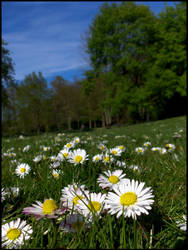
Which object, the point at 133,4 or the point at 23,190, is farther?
the point at 133,4

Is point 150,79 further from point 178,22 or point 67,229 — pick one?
point 67,229

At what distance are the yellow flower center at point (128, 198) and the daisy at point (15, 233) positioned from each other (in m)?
0.47

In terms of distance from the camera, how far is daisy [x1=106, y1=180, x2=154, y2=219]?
0.98 m

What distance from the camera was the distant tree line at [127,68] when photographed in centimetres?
2717

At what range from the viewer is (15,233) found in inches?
38.9

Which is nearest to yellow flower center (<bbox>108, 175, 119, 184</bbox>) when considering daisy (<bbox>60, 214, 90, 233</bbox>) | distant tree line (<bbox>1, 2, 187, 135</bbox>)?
daisy (<bbox>60, 214, 90, 233</bbox>)

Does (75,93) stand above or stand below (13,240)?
above

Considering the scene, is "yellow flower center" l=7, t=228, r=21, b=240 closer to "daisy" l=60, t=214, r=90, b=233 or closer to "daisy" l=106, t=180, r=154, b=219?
"daisy" l=60, t=214, r=90, b=233

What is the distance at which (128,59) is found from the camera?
2912cm

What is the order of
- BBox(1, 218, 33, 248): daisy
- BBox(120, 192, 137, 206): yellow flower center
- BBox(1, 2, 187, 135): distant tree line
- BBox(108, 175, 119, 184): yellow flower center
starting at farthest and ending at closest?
BBox(1, 2, 187, 135): distant tree line < BBox(108, 175, 119, 184): yellow flower center < BBox(120, 192, 137, 206): yellow flower center < BBox(1, 218, 33, 248): daisy

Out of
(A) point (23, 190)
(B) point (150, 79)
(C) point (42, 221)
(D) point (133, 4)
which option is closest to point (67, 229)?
(C) point (42, 221)

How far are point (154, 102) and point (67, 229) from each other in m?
29.7

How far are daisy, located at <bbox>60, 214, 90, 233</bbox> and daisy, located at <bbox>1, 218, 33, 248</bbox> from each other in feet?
0.54

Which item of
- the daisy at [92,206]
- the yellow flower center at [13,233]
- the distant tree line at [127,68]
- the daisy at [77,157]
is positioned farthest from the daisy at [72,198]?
the distant tree line at [127,68]
